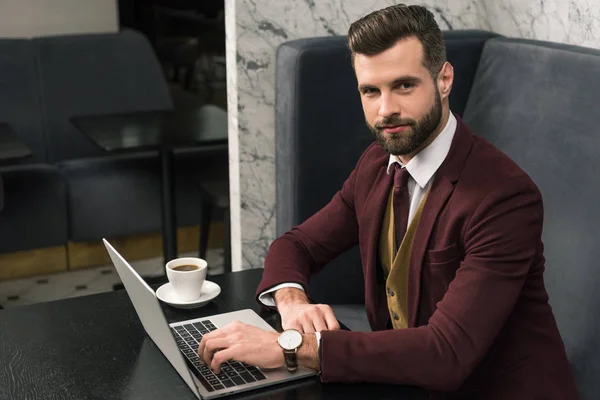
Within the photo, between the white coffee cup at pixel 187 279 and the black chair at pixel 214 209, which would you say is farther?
the black chair at pixel 214 209

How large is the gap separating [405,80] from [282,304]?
1.56 feet

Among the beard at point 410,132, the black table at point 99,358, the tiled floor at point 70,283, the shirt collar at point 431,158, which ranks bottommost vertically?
the tiled floor at point 70,283

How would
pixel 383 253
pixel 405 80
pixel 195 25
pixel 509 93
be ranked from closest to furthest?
pixel 405 80 → pixel 383 253 → pixel 509 93 → pixel 195 25

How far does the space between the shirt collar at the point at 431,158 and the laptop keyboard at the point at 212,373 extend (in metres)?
0.49

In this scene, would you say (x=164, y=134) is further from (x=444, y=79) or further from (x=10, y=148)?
(x=444, y=79)

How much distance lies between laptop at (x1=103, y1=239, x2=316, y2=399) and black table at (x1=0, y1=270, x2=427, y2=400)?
2 cm

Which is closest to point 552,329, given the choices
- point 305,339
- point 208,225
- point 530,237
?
point 530,237

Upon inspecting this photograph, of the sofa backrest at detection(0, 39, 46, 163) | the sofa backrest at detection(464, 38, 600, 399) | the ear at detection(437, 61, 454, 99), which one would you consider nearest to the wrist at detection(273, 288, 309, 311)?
the ear at detection(437, 61, 454, 99)

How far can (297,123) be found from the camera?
2.17 meters

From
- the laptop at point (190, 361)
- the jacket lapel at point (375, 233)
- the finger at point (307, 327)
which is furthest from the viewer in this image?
the jacket lapel at point (375, 233)

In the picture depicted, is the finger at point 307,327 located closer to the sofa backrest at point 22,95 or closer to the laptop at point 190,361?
the laptop at point 190,361

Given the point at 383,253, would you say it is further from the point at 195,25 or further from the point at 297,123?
the point at 195,25

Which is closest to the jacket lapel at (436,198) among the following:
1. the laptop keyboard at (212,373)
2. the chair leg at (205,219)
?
the laptop keyboard at (212,373)

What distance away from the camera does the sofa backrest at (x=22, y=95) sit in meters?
3.60
